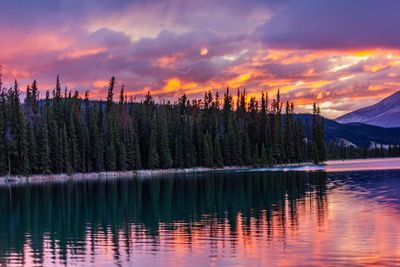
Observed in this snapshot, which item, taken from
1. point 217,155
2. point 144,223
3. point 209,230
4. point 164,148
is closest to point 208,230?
point 209,230

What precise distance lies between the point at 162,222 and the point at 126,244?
9.92 metres

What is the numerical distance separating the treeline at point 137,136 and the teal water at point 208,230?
186ft

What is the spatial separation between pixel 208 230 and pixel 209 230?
0.06 m

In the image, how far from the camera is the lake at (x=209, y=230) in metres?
28.7

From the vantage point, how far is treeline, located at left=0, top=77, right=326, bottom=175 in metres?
120

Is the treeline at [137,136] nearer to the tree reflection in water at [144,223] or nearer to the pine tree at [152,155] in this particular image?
the pine tree at [152,155]

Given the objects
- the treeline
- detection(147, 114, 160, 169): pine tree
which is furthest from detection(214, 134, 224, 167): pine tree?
detection(147, 114, 160, 169): pine tree

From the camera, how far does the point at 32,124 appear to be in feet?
426

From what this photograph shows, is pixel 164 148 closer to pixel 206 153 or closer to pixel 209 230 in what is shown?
pixel 206 153

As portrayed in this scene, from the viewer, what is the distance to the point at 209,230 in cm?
3825

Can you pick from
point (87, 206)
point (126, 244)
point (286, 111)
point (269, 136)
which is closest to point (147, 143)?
point (269, 136)

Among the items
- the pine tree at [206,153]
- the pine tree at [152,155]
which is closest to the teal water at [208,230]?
the pine tree at [152,155]

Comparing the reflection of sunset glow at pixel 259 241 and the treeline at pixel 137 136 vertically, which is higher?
the treeline at pixel 137 136

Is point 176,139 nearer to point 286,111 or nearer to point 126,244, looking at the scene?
point 286,111
